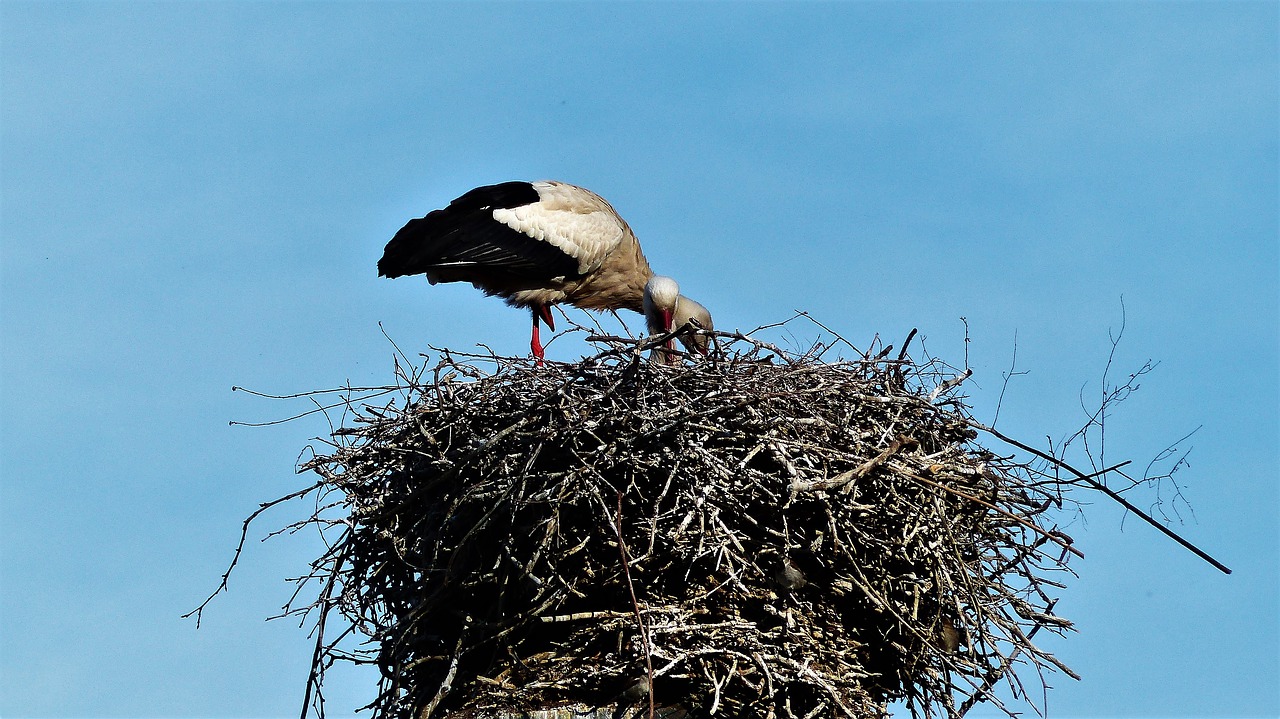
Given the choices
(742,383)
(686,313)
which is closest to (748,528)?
(742,383)

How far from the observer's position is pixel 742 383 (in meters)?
4.99

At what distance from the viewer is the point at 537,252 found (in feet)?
25.4

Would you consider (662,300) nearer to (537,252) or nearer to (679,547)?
(537,252)

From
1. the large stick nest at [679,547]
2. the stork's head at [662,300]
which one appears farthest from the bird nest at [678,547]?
the stork's head at [662,300]

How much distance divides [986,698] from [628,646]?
139 cm

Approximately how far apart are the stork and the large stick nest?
91.3 inches

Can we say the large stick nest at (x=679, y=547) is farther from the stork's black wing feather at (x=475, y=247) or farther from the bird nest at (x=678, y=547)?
the stork's black wing feather at (x=475, y=247)

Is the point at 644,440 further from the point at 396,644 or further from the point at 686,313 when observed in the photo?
the point at 686,313

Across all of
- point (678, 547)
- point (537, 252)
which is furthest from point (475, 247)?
point (678, 547)

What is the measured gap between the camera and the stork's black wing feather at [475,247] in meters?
7.51

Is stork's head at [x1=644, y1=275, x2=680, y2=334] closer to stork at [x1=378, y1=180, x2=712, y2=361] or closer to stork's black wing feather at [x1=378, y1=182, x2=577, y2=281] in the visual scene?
stork at [x1=378, y1=180, x2=712, y2=361]

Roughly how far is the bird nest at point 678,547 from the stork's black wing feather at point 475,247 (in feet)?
7.71

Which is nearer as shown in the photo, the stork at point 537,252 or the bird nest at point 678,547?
the bird nest at point 678,547

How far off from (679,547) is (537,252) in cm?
343
